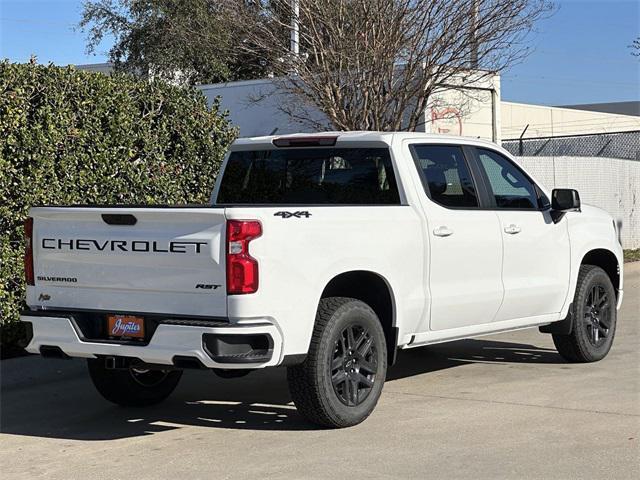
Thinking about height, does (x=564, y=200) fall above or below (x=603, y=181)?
below

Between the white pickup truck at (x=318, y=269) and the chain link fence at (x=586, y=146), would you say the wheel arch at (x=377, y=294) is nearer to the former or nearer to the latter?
the white pickup truck at (x=318, y=269)

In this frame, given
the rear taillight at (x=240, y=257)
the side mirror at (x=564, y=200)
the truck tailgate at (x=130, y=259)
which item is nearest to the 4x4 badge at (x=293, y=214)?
the rear taillight at (x=240, y=257)

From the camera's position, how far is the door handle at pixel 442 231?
7.84m

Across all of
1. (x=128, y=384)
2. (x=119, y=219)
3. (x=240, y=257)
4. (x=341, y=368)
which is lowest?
(x=128, y=384)

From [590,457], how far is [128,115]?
5968 mm

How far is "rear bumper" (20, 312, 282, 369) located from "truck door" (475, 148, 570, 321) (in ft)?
8.53

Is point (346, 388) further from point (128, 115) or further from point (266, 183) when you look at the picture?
point (128, 115)

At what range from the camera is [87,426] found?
7582mm

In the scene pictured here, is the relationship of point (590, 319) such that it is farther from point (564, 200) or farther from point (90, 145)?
point (90, 145)

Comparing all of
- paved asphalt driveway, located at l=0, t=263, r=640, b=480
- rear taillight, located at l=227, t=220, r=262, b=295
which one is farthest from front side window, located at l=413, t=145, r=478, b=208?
rear taillight, located at l=227, t=220, r=262, b=295

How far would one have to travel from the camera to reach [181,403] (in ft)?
27.3

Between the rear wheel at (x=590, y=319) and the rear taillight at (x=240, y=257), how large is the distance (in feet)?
12.5

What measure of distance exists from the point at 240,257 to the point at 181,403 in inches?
90.2

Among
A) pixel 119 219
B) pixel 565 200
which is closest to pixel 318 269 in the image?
pixel 119 219
